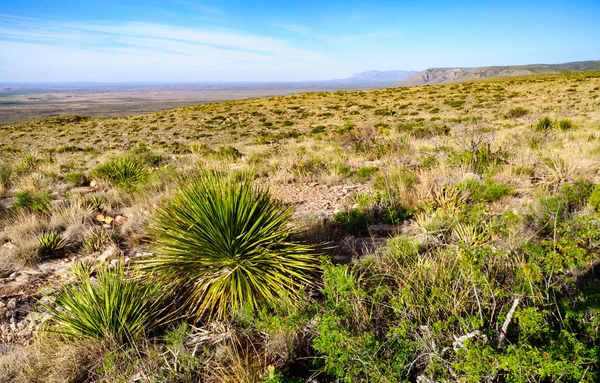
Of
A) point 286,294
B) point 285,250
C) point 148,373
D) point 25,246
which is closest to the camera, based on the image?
point 148,373

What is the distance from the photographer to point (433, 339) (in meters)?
2.21

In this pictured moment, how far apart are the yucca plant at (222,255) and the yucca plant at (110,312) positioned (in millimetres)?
284

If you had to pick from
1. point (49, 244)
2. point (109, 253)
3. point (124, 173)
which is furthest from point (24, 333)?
point (124, 173)

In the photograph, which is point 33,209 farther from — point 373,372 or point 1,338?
point 373,372

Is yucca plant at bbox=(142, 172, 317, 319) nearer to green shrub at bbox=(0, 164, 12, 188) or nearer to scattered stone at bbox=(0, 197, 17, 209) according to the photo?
scattered stone at bbox=(0, 197, 17, 209)

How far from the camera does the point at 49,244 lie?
4625 millimetres

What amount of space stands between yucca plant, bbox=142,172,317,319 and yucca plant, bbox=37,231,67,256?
2.14 metres

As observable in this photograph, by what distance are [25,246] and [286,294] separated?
12.3ft

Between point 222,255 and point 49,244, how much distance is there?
2915mm

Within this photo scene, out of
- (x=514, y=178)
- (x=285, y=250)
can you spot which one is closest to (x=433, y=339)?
(x=285, y=250)

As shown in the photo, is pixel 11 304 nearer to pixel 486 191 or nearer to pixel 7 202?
pixel 7 202

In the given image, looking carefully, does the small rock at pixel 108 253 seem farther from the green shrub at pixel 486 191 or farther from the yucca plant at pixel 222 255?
the green shrub at pixel 486 191

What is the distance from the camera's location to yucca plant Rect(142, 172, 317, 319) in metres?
3.14

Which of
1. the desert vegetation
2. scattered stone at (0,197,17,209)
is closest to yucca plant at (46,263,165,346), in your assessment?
the desert vegetation
